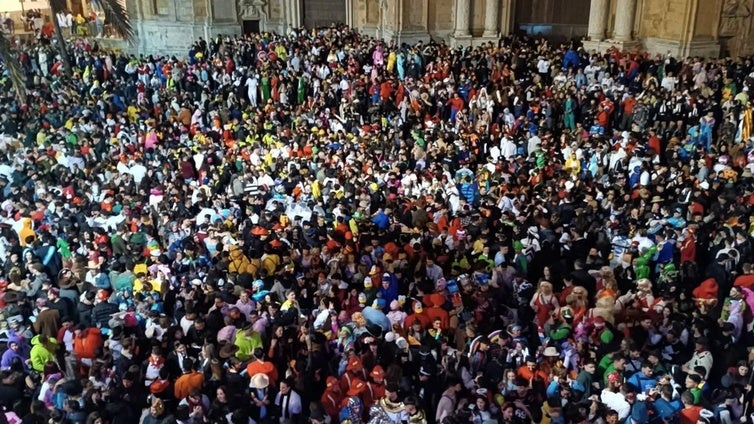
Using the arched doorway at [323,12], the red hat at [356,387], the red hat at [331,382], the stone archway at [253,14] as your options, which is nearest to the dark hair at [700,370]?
→ the red hat at [356,387]

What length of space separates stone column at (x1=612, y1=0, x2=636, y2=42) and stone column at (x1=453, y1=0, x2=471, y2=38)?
6176 millimetres

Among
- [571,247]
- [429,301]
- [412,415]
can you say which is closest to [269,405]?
[412,415]

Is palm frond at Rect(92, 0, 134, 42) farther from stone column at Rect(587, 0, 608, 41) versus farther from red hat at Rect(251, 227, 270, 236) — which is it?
stone column at Rect(587, 0, 608, 41)

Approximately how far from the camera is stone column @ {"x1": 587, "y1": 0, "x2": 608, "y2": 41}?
22891 millimetres

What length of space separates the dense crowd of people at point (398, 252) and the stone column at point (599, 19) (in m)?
2.42

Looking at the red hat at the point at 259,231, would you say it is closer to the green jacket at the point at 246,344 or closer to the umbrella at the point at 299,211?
the umbrella at the point at 299,211

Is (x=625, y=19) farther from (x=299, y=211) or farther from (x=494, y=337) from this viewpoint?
(x=494, y=337)

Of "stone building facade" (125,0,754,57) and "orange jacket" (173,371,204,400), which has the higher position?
"stone building facade" (125,0,754,57)

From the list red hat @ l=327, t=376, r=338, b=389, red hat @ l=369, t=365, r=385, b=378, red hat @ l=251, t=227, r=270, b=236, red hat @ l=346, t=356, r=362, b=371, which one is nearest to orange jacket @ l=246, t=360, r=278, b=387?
red hat @ l=327, t=376, r=338, b=389

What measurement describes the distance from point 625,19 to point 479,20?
663cm

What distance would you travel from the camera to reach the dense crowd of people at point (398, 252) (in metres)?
7.75

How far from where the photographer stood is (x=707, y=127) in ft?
49.4

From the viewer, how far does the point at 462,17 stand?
87.6 feet

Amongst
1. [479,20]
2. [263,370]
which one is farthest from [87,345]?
[479,20]
